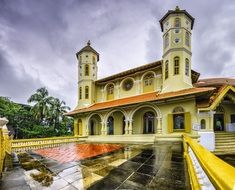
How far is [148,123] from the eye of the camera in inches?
690

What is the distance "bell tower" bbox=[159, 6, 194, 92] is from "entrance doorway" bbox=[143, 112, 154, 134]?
3.27 m

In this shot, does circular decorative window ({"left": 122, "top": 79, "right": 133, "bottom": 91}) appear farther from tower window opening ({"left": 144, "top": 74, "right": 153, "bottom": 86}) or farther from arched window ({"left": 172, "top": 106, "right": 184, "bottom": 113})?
arched window ({"left": 172, "top": 106, "right": 184, "bottom": 113})

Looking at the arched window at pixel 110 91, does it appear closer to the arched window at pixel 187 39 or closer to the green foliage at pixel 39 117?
the arched window at pixel 187 39

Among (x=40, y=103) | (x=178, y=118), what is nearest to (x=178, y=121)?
(x=178, y=118)

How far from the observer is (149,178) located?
416 centimetres

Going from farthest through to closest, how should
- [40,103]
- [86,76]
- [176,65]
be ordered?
[40,103] → [86,76] → [176,65]

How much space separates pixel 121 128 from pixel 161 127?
18.3ft

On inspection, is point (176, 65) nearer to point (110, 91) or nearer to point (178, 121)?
point (178, 121)

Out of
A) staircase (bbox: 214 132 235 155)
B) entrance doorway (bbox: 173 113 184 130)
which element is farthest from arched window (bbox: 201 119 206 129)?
entrance doorway (bbox: 173 113 184 130)

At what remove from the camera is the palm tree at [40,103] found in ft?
87.1

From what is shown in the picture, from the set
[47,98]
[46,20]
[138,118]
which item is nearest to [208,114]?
[138,118]

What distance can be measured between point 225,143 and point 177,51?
8511 millimetres

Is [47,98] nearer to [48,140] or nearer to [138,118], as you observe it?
[48,140]

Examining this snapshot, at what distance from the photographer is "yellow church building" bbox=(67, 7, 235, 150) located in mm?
12750
